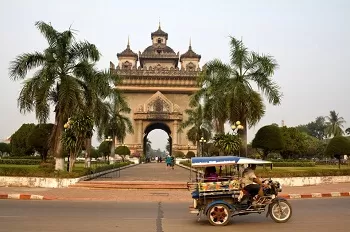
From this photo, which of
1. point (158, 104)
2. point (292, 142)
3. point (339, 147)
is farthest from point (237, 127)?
point (158, 104)

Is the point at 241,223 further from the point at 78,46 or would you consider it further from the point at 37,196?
the point at 78,46

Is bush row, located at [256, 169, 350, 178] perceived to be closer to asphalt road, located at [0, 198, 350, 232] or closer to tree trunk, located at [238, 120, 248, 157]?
tree trunk, located at [238, 120, 248, 157]

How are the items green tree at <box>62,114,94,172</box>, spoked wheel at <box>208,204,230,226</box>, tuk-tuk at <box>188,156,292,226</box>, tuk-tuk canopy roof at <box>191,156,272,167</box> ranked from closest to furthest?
spoked wheel at <box>208,204,230,226</box> → tuk-tuk at <box>188,156,292,226</box> → tuk-tuk canopy roof at <box>191,156,272,167</box> → green tree at <box>62,114,94,172</box>

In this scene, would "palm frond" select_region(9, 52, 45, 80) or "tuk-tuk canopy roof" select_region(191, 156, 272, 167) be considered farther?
"palm frond" select_region(9, 52, 45, 80)

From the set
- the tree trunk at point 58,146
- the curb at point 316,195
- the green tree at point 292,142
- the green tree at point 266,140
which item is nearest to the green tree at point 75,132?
the tree trunk at point 58,146

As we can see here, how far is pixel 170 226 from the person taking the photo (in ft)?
30.0

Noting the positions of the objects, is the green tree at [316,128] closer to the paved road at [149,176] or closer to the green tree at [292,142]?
Result: the green tree at [292,142]

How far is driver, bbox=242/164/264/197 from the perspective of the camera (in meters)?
10.0

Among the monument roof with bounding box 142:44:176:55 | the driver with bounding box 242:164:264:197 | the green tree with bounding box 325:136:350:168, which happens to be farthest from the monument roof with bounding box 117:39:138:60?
the driver with bounding box 242:164:264:197

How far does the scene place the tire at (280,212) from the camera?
9673 mm

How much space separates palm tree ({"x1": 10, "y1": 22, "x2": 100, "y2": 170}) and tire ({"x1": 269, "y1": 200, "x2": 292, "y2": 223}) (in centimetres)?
1439

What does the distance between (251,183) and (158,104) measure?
5799cm

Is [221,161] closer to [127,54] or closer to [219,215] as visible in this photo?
[219,215]

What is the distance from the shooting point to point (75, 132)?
22000 mm
